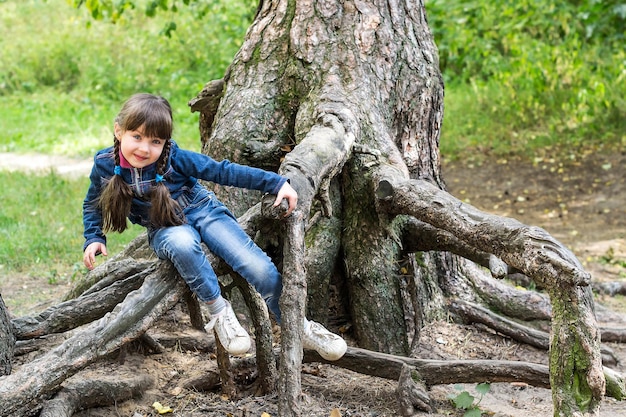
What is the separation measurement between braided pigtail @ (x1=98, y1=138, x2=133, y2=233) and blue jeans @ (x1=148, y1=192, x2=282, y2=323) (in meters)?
0.15

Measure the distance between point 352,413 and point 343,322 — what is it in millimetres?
1053

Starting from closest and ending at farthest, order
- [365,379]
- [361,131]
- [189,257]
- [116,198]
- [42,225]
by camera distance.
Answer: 1. [189,257]
2. [116,198]
3. [365,379]
4. [361,131]
5. [42,225]

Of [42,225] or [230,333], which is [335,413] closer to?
[230,333]

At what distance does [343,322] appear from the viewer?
4.82 metres

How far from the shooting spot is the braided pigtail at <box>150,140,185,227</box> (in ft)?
11.1

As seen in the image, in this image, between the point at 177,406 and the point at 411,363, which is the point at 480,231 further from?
the point at 177,406

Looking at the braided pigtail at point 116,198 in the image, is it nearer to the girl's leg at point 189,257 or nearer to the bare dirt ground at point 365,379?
the girl's leg at point 189,257

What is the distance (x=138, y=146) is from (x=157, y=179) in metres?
0.18

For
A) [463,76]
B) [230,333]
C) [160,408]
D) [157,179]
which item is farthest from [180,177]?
[463,76]

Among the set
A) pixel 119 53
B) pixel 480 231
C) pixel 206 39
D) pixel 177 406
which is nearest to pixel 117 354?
pixel 177 406

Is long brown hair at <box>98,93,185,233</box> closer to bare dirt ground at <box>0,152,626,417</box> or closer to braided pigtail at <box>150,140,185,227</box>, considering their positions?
braided pigtail at <box>150,140,185,227</box>


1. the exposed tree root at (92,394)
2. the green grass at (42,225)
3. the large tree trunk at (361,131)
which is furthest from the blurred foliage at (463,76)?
the exposed tree root at (92,394)

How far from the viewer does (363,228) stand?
4.55 m

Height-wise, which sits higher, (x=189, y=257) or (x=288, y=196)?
(x=288, y=196)
